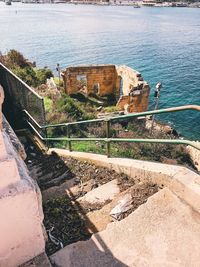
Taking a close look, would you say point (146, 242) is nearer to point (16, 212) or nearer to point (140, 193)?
point (140, 193)

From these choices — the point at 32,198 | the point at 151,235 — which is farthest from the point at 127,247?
the point at 32,198

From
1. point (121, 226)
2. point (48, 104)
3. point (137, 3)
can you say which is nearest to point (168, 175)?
point (121, 226)

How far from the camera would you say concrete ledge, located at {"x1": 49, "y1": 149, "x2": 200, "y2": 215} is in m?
3.21

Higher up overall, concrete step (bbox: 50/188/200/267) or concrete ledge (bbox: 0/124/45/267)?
concrete ledge (bbox: 0/124/45/267)

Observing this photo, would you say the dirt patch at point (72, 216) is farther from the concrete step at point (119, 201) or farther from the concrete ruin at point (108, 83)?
the concrete ruin at point (108, 83)

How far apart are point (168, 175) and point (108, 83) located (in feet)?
75.7

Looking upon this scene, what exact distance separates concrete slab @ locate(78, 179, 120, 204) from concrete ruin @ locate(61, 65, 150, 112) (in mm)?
16558

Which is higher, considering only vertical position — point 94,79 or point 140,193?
point 140,193

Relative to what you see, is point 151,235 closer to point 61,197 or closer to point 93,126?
point 61,197

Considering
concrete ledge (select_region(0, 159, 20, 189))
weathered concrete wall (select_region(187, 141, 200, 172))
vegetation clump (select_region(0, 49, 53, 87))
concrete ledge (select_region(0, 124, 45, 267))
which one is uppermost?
concrete ledge (select_region(0, 159, 20, 189))

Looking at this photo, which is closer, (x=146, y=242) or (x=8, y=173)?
(x=8, y=173)

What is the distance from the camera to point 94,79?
25.3 metres

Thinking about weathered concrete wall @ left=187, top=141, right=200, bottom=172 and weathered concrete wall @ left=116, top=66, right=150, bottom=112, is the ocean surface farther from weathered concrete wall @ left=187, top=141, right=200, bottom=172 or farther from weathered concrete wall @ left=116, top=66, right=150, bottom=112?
weathered concrete wall @ left=187, top=141, right=200, bottom=172

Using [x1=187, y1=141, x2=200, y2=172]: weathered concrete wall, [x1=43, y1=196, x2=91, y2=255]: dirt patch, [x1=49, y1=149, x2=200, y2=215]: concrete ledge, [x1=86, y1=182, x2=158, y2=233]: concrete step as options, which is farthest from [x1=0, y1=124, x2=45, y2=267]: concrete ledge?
A: [x1=187, y1=141, x2=200, y2=172]: weathered concrete wall
